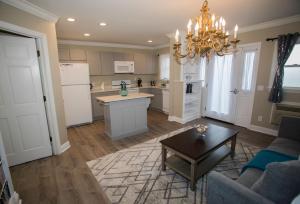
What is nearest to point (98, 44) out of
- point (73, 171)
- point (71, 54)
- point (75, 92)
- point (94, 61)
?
point (94, 61)

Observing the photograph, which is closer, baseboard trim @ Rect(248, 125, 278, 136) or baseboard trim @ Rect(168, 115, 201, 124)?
baseboard trim @ Rect(248, 125, 278, 136)

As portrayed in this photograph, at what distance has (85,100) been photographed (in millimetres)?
4484

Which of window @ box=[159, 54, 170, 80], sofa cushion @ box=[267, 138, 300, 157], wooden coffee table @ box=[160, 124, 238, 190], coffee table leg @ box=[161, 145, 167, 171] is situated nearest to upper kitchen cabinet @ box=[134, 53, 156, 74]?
window @ box=[159, 54, 170, 80]

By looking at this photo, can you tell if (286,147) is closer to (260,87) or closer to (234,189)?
(234,189)

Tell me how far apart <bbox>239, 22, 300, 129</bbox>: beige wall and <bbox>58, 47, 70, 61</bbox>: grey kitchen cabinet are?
482 centimetres

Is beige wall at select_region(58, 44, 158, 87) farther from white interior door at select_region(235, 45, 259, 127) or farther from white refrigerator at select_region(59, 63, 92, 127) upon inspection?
white interior door at select_region(235, 45, 259, 127)

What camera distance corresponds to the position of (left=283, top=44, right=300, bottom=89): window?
310 cm

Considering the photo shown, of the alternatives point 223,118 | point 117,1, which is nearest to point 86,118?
point 117,1

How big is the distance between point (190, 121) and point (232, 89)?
1.50 m

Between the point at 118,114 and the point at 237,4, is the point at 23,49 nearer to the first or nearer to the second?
the point at 118,114

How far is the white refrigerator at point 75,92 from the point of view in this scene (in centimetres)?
410

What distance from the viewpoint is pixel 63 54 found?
173 inches

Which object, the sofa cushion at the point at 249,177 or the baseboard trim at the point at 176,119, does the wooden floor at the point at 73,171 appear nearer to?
the baseboard trim at the point at 176,119

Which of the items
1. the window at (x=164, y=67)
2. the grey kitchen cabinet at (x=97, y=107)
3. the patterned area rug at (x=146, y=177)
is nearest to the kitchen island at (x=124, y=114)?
the patterned area rug at (x=146, y=177)
